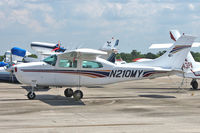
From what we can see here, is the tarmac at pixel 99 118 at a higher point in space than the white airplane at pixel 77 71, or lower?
lower

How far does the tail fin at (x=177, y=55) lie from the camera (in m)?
16.2

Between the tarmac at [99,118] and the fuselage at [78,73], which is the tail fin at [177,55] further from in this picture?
the tarmac at [99,118]

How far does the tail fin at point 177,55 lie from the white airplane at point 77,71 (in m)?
0.42

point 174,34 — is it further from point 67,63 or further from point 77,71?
point 67,63

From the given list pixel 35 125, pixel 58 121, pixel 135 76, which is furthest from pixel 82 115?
pixel 135 76

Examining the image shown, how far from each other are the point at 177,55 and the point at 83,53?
540 cm

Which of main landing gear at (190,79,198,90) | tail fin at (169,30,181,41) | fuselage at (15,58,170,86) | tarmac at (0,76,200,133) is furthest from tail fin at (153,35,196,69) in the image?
tail fin at (169,30,181,41)

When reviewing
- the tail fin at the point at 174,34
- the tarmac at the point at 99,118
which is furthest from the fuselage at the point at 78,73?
the tail fin at the point at 174,34

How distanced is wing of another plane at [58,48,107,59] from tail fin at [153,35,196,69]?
154 inches

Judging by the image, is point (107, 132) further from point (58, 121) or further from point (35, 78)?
point (35, 78)

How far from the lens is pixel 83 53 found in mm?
13641

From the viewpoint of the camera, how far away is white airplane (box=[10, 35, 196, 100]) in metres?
14.0

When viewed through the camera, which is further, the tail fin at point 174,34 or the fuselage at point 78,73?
the tail fin at point 174,34

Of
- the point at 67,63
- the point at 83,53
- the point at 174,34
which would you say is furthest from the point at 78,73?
the point at 174,34
